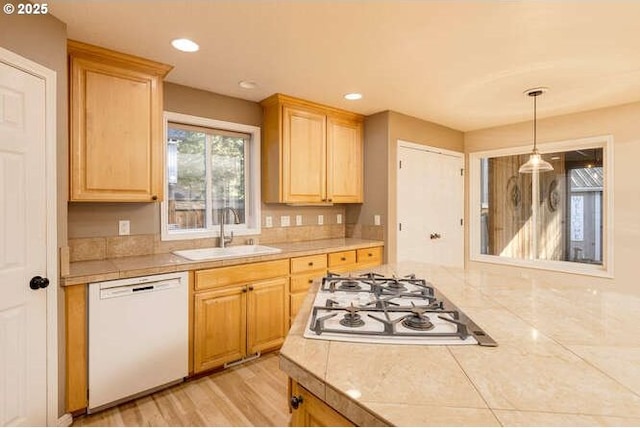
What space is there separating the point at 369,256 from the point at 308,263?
31.5 inches

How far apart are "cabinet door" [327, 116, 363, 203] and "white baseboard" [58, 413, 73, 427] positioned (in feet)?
8.60

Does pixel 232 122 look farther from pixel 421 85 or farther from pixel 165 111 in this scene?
pixel 421 85

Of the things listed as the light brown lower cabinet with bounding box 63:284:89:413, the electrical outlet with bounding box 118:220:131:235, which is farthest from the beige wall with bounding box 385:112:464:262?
the light brown lower cabinet with bounding box 63:284:89:413

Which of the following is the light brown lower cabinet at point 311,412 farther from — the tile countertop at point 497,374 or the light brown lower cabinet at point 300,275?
the light brown lower cabinet at point 300,275

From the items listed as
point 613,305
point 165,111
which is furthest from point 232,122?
point 613,305

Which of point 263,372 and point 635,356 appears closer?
point 635,356

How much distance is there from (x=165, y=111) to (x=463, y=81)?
250cm

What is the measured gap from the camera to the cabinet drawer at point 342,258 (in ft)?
10.3

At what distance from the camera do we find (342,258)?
10.6ft

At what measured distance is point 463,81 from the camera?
2.69 metres

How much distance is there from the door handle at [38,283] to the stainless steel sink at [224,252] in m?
0.89

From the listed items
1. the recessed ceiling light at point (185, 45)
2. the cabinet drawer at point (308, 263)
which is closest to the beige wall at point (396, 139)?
the cabinet drawer at point (308, 263)

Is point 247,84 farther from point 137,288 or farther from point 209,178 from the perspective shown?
point 137,288

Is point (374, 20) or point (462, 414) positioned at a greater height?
Answer: point (374, 20)
